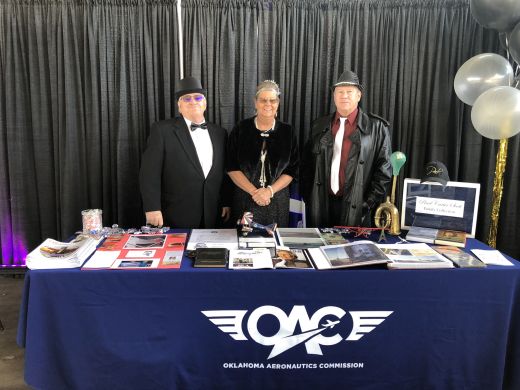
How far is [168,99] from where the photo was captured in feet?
9.63

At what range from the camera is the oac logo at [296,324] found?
1623 millimetres

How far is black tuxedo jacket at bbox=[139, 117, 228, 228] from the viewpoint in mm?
2445

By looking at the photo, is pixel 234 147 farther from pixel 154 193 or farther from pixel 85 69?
pixel 85 69

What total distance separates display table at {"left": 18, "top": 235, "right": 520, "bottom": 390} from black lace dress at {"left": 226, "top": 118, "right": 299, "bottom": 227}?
3.03 ft

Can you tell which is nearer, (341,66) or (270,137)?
(270,137)

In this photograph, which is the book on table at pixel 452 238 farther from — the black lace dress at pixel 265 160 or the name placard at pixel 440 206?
the black lace dress at pixel 265 160

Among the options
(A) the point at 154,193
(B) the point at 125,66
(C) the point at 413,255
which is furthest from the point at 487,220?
(B) the point at 125,66

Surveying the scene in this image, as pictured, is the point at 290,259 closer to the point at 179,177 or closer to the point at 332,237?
the point at 332,237

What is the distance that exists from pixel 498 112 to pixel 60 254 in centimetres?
227

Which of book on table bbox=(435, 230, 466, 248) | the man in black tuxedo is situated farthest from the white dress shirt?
book on table bbox=(435, 230, 466, 248)

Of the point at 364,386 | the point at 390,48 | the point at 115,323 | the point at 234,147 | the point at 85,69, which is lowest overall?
the point at 364,386

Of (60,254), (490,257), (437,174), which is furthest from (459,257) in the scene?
(60,254)

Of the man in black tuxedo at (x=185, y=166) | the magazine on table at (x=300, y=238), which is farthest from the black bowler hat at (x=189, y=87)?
the magazine on table at (x=300, y=238)

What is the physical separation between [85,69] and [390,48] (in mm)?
2236
